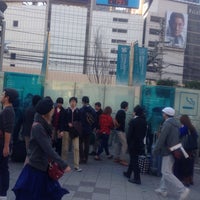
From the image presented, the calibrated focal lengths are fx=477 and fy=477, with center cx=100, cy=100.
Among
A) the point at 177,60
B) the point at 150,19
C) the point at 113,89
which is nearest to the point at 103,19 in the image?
the point at 150,19

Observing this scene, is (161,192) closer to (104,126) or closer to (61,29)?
(104,126)

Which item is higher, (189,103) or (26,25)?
(26,25)

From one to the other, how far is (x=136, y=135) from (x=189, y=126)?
1.36 meters

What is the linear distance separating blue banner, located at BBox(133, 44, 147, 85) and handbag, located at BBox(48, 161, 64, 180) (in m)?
12.9

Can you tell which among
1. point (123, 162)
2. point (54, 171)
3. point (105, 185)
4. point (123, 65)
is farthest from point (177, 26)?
point (54, 171)

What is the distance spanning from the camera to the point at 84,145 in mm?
13422

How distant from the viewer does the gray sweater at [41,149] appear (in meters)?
5.73

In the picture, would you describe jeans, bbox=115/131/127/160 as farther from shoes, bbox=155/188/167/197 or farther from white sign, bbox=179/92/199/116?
shoes, bbox=155/188/167/197

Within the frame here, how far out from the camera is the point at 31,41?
93.2m

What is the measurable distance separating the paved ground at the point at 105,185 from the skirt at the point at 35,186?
2.69 m

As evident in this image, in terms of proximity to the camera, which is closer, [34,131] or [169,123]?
[34,131]

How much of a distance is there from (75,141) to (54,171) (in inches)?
253

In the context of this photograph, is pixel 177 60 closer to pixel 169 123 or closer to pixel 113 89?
pixel 113 89

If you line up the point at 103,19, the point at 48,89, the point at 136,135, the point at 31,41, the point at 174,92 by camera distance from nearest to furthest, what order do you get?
the point at 136,135
the point at 174,92
the point at 48,89
the point at 31,41
the point at 103,19
